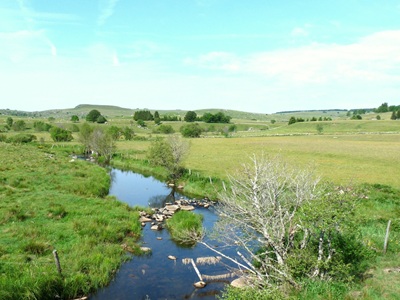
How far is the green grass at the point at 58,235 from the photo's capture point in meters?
16.2

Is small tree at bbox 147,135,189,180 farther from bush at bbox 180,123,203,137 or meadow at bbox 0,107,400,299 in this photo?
bush at bbox 180,123,203,137

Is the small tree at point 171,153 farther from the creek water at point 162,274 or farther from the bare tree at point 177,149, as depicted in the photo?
the creek water at point 162,274

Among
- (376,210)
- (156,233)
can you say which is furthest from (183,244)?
(376,210)

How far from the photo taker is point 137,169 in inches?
Answer: 2387

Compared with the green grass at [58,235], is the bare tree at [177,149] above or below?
above

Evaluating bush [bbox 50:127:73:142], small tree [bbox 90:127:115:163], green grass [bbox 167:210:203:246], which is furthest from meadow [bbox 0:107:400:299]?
bush [bbox 50:127:73:142]

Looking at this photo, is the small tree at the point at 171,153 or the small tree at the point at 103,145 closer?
the small tree at the point at 171,153

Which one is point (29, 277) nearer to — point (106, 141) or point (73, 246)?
point (73, 246)

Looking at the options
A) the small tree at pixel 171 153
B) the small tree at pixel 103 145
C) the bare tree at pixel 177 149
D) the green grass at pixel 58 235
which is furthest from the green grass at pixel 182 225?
the small tree at pixel 103 145

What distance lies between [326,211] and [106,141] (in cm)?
6228

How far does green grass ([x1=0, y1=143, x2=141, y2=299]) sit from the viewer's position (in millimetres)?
16250

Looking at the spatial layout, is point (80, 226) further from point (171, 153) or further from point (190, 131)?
point (190, 131)

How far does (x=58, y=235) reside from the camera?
868 inches

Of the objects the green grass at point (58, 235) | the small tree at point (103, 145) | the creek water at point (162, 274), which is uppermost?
the small tree at point (103, 145)
